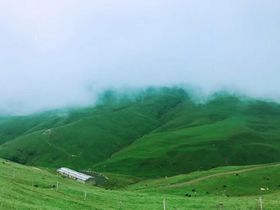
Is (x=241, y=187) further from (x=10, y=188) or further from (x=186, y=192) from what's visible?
(x=10, y=188)

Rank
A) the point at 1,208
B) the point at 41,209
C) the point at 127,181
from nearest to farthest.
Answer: the point at 1,208 → the point at 41,209 → the point at 127,181

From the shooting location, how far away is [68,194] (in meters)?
61.8

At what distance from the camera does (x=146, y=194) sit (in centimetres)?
7412

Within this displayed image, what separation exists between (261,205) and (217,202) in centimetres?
765

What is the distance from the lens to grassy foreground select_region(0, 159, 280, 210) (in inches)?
1964

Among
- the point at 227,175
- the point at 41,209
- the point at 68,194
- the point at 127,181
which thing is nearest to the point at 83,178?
the point at 127,181

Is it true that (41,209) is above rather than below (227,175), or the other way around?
below

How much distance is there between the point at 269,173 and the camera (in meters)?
97.4

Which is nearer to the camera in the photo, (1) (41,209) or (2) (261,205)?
(1) (41,209)

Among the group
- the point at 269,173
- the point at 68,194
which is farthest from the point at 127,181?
the point at 68,194

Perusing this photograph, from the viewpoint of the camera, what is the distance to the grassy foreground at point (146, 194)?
49.9 meters

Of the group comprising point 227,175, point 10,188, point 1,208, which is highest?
point 227,175

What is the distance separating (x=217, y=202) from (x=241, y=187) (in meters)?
27.0

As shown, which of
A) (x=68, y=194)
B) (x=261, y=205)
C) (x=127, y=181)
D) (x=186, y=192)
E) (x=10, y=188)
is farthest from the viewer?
(x=127, y=181)
